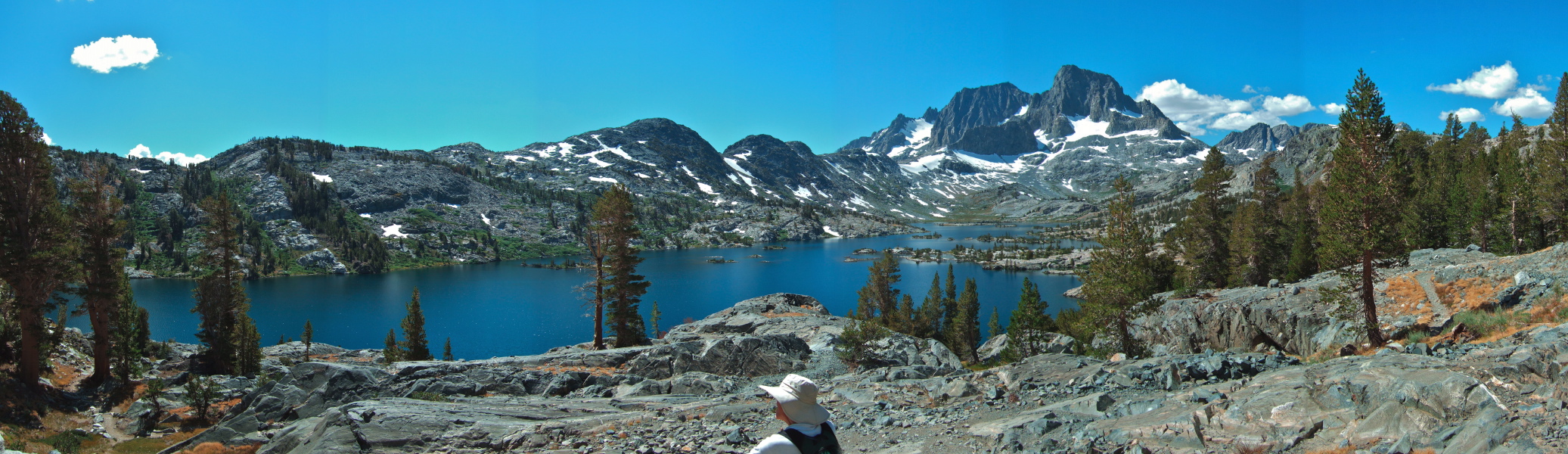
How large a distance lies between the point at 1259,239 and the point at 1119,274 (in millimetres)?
30244

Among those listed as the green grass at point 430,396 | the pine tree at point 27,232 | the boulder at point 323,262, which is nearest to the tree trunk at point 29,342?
the pine tree at point 27,232

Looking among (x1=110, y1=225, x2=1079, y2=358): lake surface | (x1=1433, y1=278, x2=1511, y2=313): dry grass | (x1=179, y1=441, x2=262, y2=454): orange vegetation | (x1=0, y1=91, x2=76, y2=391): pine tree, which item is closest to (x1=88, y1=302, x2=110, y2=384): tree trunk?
(x1=0, y1=91, x2=76, y2=391): pine tree

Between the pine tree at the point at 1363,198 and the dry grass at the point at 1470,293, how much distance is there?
305cm

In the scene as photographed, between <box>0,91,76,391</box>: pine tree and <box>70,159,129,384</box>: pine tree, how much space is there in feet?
8.73

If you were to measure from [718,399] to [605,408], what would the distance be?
3587 millimetres

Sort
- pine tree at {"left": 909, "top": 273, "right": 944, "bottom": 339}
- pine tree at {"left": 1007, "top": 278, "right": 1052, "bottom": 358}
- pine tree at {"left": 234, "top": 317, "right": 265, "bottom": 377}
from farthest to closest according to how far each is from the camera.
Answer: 1. pine tree at {"left": 909, "top": 273, "right": 944, "bottom": 339}
2. pine tree at {"left": 1007, "top": 278, "right": 1052, "bottom": 358}
3. pine tree at {"left": 234, "top": 317, "right": 265, "bottom": 377}

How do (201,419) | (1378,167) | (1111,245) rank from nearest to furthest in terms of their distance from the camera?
(1378,167), (201,419), (1111,245)

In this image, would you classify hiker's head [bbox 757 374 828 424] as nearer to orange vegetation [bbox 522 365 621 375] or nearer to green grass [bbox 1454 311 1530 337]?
green grass [bbox 1454 311 1530 337]

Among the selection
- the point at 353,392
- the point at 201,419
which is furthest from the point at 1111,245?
the point at 201,419

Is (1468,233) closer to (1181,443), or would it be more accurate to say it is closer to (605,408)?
(1181,443)

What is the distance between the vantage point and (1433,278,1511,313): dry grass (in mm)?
20853

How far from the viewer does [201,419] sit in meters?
25.7

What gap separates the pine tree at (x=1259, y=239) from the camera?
51469 mm

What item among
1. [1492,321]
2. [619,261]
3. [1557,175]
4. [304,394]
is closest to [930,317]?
[619,261]
